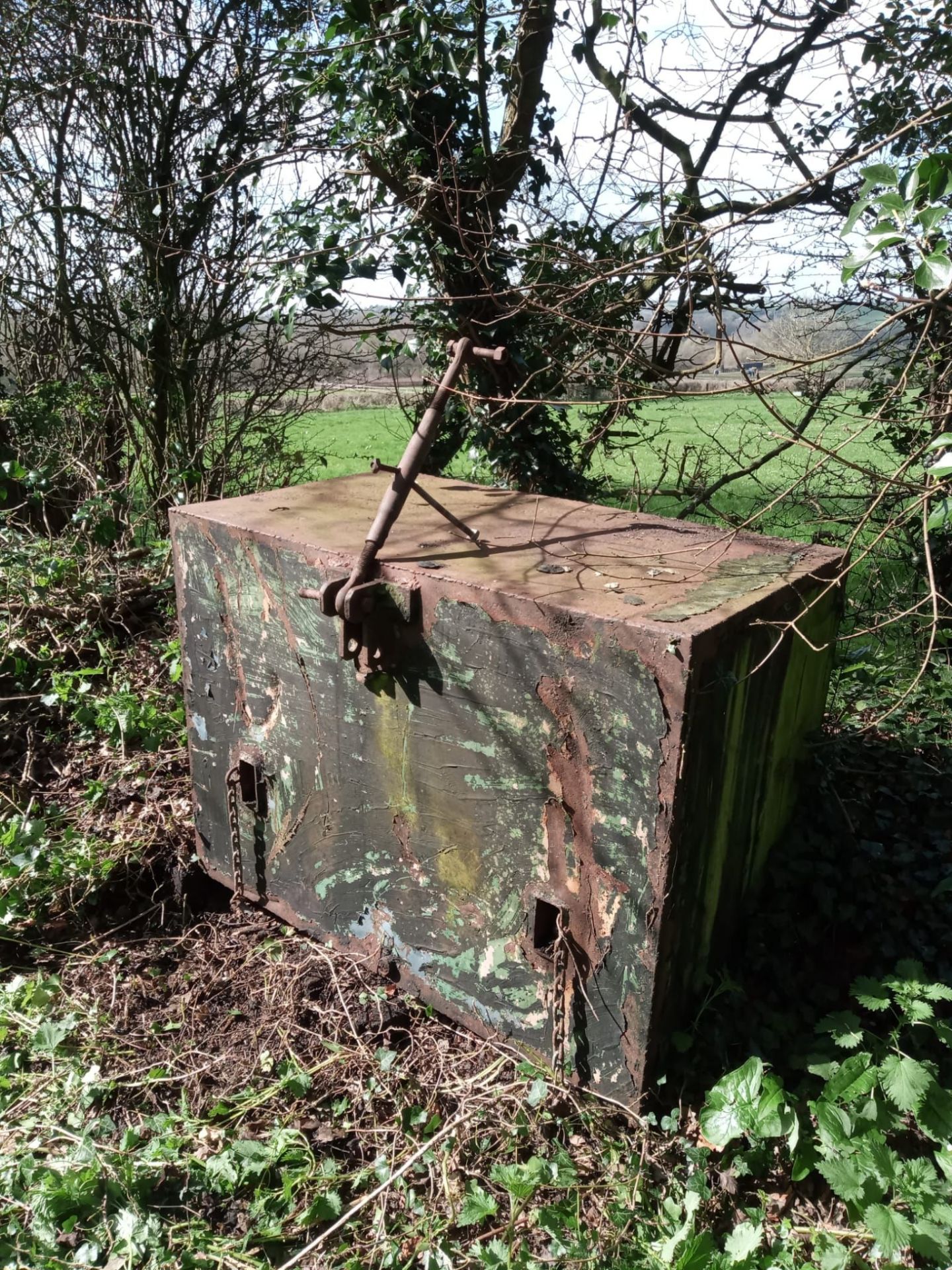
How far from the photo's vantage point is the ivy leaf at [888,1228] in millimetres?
1693

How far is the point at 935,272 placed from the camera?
166cm

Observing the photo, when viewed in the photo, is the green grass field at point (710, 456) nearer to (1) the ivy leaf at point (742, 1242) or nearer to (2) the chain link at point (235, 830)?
(2) the chain link at point (235, 830)

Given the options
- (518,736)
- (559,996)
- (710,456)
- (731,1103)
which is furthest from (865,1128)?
(710,456)

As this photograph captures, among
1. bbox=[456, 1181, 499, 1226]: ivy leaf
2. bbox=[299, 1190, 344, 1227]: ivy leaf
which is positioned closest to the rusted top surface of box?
bbox=[456, 1181, 499, 1226]: ivy leaf

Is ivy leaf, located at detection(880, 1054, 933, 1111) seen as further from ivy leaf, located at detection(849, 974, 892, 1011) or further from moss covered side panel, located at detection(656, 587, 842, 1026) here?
moss covered side panel, located at detection(656, 587, 842, 1026)

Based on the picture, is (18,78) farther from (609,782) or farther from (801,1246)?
(801,1246)

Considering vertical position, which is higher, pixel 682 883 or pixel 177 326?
pixel 177 326

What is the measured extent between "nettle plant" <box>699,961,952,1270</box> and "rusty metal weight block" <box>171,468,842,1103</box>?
0.25 meters

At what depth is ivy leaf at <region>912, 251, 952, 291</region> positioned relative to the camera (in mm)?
1660

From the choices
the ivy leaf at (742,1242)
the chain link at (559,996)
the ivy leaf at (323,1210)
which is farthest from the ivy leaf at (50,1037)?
the ivy leaf at (742,1242)

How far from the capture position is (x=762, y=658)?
2.05 m

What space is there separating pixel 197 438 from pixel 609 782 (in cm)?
452

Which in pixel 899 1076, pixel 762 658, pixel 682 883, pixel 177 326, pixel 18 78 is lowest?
pixel 899 1076

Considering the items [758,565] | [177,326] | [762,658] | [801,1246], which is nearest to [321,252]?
[177,326]
